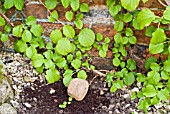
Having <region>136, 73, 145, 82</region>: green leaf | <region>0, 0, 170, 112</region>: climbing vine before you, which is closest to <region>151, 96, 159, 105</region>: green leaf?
<region>0, 0, 170, 112</region>: climbing vine

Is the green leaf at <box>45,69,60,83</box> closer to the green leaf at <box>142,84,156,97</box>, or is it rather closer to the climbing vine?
the climbing vine

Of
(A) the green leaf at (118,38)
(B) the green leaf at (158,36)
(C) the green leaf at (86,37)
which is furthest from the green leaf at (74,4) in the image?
(B) the green leaf at (158,36)

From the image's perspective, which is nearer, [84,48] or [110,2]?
[110,2]

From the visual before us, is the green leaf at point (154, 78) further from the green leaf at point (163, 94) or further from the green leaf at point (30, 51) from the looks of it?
the green leaf at point (30, 51)

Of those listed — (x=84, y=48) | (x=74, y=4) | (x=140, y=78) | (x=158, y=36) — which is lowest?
(x=140, y=78)

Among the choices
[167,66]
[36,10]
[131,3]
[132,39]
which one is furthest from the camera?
[36,10]

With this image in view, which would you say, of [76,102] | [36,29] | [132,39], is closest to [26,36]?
[36,29]

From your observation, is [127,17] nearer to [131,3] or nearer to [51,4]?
[131,3]
